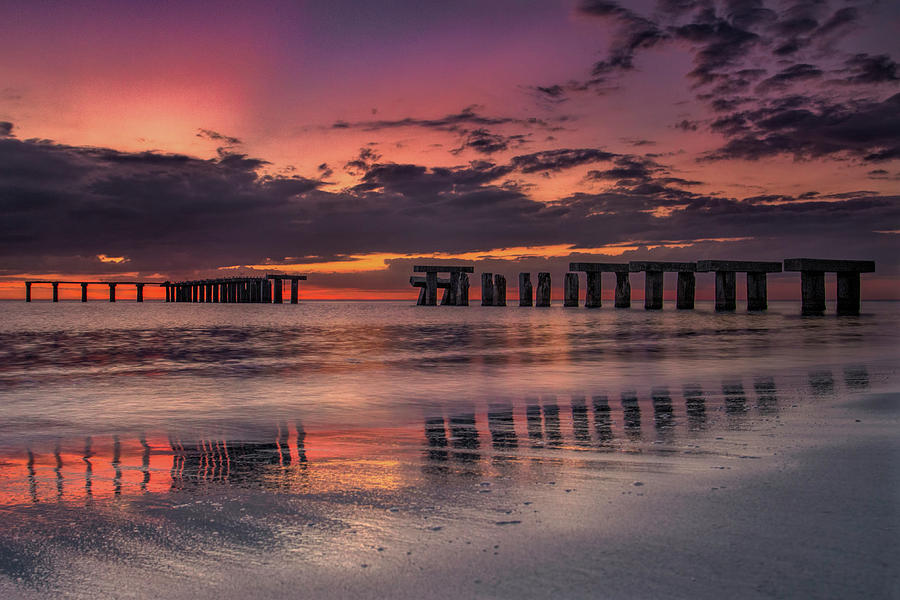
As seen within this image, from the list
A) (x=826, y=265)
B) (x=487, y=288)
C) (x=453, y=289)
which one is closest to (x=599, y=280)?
(x=487, y=288)

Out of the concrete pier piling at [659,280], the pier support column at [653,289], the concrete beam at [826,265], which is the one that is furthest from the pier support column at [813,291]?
the pier support column at [653,289]

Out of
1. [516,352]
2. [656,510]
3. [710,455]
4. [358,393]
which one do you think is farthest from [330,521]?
[516,352]

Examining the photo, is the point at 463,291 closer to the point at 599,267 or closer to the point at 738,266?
the point at 599,267

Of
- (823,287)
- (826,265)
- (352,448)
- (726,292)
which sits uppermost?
(826,265)

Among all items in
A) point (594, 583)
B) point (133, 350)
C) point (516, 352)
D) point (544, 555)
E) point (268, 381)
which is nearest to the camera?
point (594, 583)

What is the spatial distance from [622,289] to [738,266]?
1377 centimetres

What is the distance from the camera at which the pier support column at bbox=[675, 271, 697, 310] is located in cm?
4434

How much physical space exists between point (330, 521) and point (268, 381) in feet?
23.7

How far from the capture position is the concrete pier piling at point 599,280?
47.1m

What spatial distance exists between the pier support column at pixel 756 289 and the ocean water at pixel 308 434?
102 feet

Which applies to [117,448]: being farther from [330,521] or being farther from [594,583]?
[594,583]

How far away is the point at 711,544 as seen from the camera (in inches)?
95.3

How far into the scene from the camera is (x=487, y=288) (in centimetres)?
6156

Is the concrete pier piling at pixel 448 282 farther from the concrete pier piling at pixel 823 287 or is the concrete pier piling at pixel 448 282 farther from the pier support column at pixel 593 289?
the concrete pier piling at pixel 823 287
